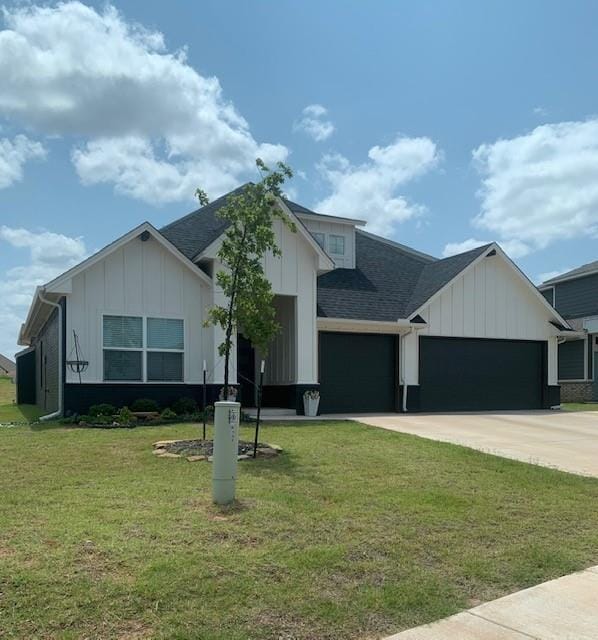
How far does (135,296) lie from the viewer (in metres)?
15.7

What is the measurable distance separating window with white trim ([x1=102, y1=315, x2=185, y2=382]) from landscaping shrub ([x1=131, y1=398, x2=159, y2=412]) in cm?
73

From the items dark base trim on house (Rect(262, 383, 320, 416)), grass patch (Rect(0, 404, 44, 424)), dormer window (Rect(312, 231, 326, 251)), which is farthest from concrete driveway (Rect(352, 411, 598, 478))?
grass patch (Rect(0, 404, 44, 424))

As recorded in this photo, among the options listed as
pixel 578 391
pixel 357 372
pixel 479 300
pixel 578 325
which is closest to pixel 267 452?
pixel 357 372

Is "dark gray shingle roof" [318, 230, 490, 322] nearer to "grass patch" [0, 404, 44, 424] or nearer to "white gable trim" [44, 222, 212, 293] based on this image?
"white gable trim" [44, 222, 212, 293]

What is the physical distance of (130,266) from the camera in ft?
51.4

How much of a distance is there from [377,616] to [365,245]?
63.7 ft

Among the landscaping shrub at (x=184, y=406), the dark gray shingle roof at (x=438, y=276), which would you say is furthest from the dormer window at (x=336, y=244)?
the landscaping shrub at (x=184, y=406)

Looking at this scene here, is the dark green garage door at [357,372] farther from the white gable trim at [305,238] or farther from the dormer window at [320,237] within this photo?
the dormer window at [320,237]

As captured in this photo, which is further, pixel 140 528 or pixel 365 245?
pixel 365 245

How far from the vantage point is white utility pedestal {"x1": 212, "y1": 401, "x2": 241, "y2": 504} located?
659 cm

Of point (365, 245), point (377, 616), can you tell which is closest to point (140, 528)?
point (377, 616)

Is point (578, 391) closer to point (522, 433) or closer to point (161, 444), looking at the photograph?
point (522, 433)

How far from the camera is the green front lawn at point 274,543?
4164 millimetres

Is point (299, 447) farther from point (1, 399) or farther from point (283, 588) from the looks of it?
point (1, 399)
